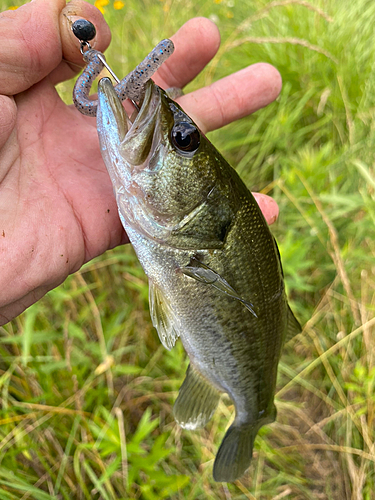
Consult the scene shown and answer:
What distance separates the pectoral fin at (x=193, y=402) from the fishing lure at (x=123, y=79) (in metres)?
1.50

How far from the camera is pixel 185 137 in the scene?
4.91 ft

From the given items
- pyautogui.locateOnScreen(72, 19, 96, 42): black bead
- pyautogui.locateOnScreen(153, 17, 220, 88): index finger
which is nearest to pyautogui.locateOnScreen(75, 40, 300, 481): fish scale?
pyautogui.locateOnScreen(72, 19, 96, 42): black bead

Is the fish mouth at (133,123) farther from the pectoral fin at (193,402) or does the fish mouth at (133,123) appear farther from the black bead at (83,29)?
the pectoral fin at (193,402)

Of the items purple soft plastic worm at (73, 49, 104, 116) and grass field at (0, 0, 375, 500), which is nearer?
purple soft plastic worm at (73, 49, 104, 116)

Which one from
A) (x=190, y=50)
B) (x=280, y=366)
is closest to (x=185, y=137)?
(x=190, y=50)

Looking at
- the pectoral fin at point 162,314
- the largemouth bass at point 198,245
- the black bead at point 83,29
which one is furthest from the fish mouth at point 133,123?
the pectoral fin at point 162,314

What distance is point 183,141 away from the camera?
150 centimetres

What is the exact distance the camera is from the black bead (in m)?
1.59

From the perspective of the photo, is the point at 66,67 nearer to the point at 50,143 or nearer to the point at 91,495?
the point at 50,143

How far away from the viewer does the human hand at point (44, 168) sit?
1690mm

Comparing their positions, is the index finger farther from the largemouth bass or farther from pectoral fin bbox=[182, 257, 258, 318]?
pectoral fin bbox=[182, 257, 258, 318]

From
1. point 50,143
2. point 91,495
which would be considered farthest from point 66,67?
point 91,495

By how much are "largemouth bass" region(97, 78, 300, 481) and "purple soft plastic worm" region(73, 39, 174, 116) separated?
52 millimetres

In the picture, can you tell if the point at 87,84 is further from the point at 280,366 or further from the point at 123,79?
the point at 280,366
